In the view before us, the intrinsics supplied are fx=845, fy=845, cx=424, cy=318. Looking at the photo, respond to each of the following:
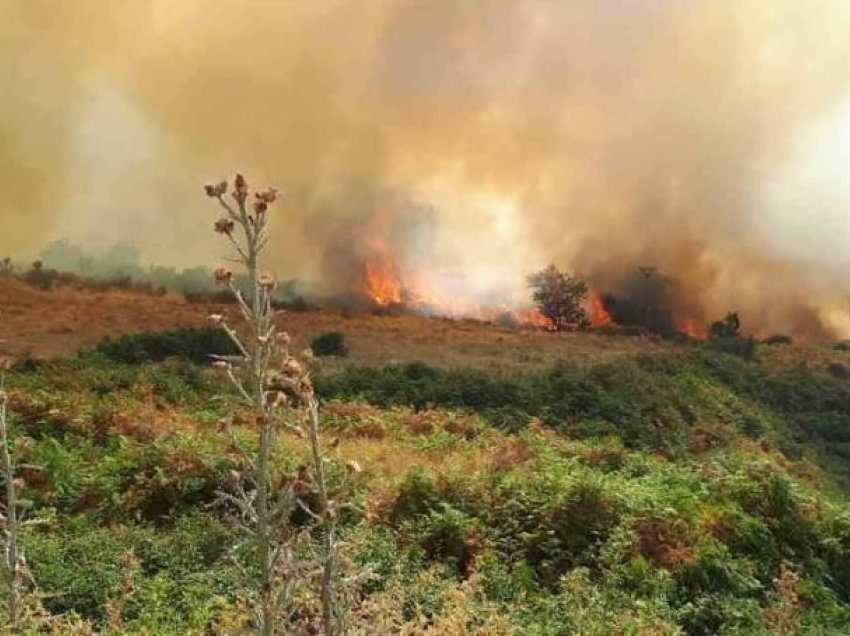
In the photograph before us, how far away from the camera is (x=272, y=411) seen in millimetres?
2680

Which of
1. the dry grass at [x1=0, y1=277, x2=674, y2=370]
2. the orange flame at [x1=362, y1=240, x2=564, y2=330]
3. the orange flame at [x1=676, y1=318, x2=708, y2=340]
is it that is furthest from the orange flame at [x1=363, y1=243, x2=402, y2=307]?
the orange flame at [x1=676, y1=318, x2=708, y2=340]

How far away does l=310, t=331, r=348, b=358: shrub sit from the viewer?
3078cm

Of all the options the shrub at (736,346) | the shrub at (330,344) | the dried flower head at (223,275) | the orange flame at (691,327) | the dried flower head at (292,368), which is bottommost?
the dried flower head at (292,368)

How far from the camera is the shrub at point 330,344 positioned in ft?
101

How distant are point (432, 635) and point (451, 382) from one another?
60.4ft

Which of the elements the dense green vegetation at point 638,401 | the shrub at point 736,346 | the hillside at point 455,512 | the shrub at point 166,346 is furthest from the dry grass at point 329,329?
the hillside at point 455,512

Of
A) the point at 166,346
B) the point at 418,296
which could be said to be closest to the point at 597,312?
the point at 418,296

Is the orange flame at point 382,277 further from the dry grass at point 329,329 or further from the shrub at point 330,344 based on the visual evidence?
the shrub at point 330,344

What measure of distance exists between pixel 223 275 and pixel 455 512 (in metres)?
8.26

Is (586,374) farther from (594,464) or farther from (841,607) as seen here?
(841,607)

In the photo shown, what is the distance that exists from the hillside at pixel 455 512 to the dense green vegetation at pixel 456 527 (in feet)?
0.11

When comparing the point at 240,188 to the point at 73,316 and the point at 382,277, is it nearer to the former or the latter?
the point at 73,316

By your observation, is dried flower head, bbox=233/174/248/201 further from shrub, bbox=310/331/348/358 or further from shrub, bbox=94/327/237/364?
shrub, bbox=310/331/348/358

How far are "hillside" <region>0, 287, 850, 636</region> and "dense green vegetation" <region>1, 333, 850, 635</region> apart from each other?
0.11ft
